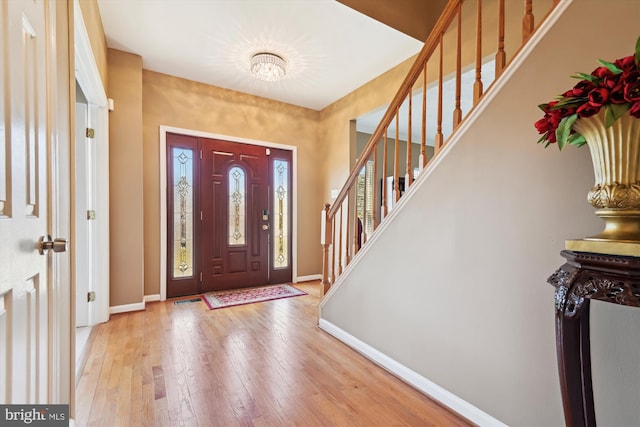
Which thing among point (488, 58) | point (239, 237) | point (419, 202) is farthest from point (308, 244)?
point (488, 58)

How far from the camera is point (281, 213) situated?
4312 millimetres

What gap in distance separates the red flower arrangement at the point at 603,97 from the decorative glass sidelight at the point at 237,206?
3557 mm

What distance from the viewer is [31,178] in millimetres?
911

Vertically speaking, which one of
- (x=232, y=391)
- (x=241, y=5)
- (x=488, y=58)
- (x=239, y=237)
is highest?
(x=241, y=5)

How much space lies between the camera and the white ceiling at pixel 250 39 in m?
2.37

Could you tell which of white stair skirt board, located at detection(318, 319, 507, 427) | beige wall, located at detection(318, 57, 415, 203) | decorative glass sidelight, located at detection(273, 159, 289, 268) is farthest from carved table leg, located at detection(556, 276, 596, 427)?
decorative glass sidelight, located at detection(273, 159, 289, 268)

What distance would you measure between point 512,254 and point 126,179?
3406 millimetres

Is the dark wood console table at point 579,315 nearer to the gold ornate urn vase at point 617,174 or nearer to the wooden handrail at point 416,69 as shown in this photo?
the gold ornate urn vase at point 617,174

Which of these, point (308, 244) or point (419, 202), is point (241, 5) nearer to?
point (419, 202)

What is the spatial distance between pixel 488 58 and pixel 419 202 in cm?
159

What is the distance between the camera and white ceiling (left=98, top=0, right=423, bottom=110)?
7.77 feet

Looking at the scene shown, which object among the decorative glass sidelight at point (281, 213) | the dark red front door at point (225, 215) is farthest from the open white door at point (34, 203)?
the decorative glass sidelight at point (281, 213)

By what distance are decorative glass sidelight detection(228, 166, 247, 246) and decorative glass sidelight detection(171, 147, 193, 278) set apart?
51 cm

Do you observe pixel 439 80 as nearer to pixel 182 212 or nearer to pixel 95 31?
pixel 95 31
